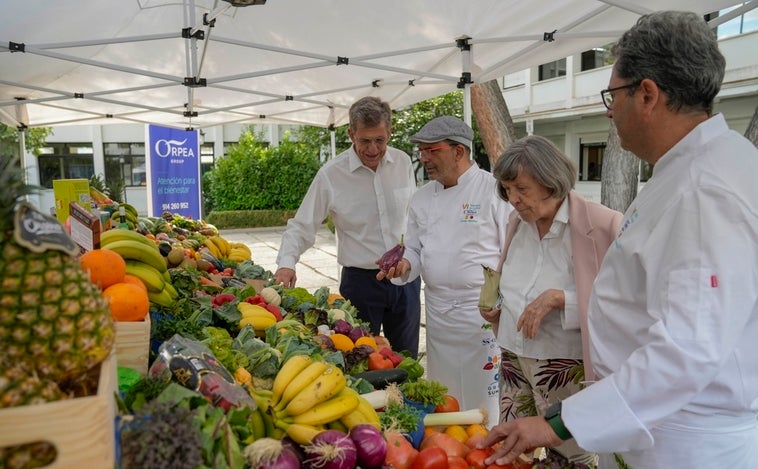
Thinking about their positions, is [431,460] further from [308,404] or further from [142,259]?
[142,259]

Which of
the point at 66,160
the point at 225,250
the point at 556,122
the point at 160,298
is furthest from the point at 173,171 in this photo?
the point at 66,160

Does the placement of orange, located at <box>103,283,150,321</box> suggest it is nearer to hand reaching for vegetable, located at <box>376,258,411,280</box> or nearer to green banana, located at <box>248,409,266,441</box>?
green banana, located at <box>248,409,266,441</box>

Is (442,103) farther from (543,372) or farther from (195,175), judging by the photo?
(543,372)

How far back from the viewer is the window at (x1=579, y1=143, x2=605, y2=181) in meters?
21.7

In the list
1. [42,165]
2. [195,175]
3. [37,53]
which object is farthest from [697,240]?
[42,165]

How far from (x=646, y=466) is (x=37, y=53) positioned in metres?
5.56

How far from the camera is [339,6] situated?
15.1 feet

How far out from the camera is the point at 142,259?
81.6 inches

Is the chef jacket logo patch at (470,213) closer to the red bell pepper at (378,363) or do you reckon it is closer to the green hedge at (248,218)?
the red bell pepper at (378,363)

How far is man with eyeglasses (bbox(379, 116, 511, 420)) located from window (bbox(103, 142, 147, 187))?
82.6ft

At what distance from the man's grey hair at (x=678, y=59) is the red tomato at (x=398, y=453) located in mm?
1261

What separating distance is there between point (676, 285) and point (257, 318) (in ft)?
6.26

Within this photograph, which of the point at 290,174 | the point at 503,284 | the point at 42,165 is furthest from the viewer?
the point at 42,165

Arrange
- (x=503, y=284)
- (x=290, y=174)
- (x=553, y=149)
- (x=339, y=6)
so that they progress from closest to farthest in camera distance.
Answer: (x=553, y=149) → (x=503, y=284) → (x=339, y=6) → (x=290, y=174)
